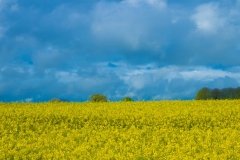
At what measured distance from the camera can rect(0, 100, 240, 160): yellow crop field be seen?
741 cm

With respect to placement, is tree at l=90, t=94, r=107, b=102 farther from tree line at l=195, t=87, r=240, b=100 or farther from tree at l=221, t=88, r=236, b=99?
tree at l=221, t=88, r=236, b=99

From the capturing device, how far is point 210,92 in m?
25.5

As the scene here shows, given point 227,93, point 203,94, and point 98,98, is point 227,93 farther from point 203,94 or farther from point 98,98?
point 98,98

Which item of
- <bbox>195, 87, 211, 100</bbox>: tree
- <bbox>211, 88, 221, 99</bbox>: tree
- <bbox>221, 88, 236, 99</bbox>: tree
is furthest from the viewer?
<bbox>211, 88, 221, 99</bbox>: tree

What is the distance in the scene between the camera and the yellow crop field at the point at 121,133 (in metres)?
7.41

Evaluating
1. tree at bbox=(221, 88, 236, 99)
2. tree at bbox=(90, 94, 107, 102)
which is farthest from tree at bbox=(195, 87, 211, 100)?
tree at bbox=(90, 94, 107, 102)

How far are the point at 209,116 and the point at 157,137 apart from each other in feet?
19.6

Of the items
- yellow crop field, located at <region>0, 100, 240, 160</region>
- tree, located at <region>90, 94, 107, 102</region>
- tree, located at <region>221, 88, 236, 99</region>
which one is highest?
tree, located at <region>90, 94, 107, 102</region>

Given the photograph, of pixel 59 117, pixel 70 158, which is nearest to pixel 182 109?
pixel 59 117

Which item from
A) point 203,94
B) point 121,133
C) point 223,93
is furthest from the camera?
point 223,93

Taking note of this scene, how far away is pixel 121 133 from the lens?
10211 millimetres

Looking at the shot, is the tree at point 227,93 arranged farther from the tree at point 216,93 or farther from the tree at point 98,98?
the tree at point 98,98

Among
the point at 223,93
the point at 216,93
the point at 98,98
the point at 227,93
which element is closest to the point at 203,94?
the point at 216,93

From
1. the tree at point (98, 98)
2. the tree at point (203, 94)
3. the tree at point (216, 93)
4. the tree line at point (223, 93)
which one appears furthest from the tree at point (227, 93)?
the tree at point (98, 98)
